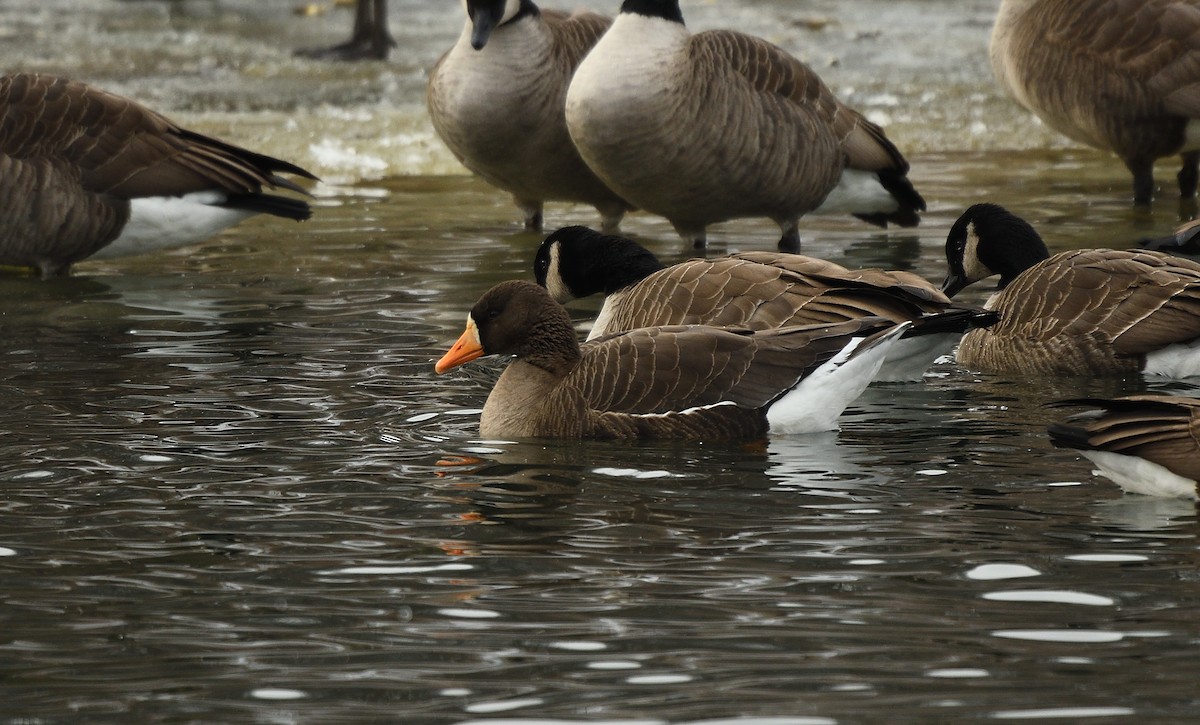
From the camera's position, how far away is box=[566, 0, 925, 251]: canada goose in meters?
10.6

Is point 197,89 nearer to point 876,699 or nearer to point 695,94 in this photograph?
point 695,94

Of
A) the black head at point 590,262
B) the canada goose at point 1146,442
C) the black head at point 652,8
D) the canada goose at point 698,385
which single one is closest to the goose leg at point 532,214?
the black head at point 652,8

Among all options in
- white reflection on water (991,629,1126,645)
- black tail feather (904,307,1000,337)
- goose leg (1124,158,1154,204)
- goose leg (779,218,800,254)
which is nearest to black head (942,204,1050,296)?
black tail feather (904,307,1000,337)

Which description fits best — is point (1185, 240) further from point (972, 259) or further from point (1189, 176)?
point (1189, 176)

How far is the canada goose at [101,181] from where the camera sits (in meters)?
10.8

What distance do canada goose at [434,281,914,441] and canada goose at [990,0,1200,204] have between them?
233 inches

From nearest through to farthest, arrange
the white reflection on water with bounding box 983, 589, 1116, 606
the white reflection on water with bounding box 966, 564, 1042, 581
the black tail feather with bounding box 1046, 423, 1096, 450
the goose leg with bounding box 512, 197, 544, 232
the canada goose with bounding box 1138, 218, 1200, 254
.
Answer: the white reflection on water with bounding box 983, 589, 1116, 606
the white reflection on water with bounding box 966, 564, 1042, 581
the black tail feather with bounding box 1046, 423, 1096, 450
the canada goose with bounding box 1138, 218, 1200, 254
the goose leg with bounding box 512, 197, 544, 232

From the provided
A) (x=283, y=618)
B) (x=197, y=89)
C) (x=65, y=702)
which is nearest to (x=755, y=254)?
(x=283, y=618)

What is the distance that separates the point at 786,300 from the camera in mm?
7617

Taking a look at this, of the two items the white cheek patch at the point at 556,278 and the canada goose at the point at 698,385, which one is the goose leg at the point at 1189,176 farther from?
the canada goose at the point at 698,385

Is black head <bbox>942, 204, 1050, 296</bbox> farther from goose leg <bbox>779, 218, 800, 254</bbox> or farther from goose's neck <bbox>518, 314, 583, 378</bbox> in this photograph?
goose's neck <bbox>518, 314, 583, 378</bbox>

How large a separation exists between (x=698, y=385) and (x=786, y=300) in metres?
0.88

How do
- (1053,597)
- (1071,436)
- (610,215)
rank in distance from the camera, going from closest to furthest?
(1053,597), (1071,436), (610,215)

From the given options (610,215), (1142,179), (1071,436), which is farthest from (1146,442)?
(1142,179)
